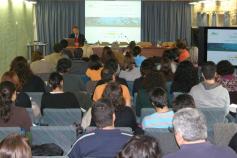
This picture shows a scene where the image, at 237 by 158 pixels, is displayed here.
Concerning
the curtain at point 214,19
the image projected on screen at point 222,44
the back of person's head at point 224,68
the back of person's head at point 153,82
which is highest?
the curtain at point 214,19

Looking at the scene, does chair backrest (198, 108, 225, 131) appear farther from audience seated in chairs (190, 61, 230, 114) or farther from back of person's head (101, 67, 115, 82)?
back of person's head (101, 67, 115, 82)

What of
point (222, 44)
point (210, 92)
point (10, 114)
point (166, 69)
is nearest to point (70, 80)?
point (166, 69)

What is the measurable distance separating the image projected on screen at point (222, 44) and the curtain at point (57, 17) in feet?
34.2

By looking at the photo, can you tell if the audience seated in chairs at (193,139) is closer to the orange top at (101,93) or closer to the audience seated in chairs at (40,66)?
the orange top at (101,93)

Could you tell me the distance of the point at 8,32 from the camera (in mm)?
14078

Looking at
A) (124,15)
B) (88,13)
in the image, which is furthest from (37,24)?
(124,15)

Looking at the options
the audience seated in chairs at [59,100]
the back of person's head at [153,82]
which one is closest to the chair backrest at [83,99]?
the audience seated in chairs at [59,100]

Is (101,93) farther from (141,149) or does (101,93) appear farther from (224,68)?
(141,149)

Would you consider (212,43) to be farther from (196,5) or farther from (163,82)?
(196,5)

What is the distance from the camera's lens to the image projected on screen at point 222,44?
9.45 meters

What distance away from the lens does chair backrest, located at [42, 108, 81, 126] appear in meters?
5.00

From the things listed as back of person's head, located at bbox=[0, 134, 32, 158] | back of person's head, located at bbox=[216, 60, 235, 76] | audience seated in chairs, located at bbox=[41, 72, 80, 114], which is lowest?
audience seated in chairs, located at bbox=[41, 72, 80, 114]

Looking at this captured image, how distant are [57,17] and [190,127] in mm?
17340

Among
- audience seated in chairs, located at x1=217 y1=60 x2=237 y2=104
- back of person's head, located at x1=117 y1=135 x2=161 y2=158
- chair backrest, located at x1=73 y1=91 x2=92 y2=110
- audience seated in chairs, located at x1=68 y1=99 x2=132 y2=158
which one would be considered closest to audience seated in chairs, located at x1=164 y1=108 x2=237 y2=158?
back of person's head, located at x1=117 y1=135 x2=161 y2=158
